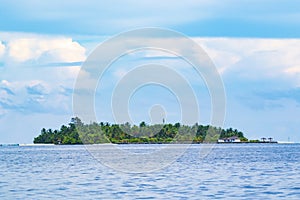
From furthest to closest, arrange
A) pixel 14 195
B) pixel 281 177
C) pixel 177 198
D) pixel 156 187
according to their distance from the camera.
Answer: pixel 281 177
pixel 156 187
pixel 14 195
pixel 177 198

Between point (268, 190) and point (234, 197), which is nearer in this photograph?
point (234, 197)

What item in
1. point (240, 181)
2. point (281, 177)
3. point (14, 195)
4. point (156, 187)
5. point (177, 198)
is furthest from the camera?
point (281, 177)

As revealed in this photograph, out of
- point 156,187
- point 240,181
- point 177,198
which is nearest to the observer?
point 177,198

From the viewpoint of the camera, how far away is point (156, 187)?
51031 millimetres

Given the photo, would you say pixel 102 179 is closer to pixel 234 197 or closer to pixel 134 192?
pixel 134 192

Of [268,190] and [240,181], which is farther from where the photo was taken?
[240,181]

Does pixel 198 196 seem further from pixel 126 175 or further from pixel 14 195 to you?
pixel 126 175

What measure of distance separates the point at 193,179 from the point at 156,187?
8242 mm

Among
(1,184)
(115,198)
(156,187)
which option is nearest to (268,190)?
(156,187)

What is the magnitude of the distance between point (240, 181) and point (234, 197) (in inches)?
469

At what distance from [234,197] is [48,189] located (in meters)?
15.2

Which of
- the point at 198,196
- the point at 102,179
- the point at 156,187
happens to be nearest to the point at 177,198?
the point at 198,196

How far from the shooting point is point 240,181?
56.3m

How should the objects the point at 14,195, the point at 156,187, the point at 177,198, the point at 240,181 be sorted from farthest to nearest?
the point at 240,181 → the point at 156,187 → the point at 14,195 → the point at 177,198
